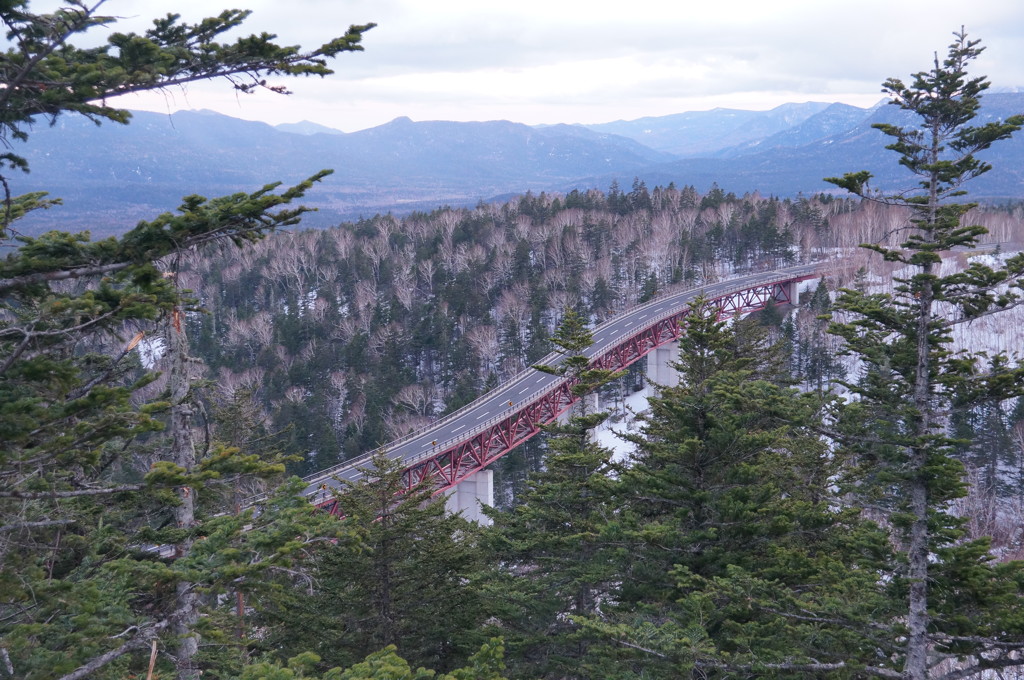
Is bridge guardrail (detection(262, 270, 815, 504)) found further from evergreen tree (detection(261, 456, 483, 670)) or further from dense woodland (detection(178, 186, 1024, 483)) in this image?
evergreen tree (detection(261, 456, 483, 670))

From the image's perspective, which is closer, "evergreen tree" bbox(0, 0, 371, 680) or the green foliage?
"evergreen tree" bbox(0, 0, 371, 680)

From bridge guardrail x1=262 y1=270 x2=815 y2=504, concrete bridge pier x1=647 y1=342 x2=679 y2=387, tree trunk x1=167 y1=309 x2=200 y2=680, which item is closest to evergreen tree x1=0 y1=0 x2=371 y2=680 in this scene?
tree trunk x1=167 y1=309 x2=200 y2=680

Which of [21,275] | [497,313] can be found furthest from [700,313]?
[497,313]

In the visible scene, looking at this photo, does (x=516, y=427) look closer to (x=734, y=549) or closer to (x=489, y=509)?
(x=489, y=509)

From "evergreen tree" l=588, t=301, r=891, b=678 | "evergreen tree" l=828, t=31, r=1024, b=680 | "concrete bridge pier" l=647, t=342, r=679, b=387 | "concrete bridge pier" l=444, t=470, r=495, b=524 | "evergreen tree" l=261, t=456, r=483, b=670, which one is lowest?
"concrete bridge pier" l=444, t=470, r=495, b=524

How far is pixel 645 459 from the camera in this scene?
16484mm

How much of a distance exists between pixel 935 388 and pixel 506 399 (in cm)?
3510

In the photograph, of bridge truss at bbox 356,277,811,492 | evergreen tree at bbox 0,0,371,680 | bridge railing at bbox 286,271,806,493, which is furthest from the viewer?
bridge truss at bbox 356,277,811,492

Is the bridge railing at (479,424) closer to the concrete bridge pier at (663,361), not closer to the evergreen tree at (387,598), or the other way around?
the concrete bridge pier at (663,361)

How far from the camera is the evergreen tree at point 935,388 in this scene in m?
9.00

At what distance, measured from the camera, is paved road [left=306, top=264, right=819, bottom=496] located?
3600 centimetres

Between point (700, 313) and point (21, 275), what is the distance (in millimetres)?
14238

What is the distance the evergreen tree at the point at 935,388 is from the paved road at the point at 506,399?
1465cm

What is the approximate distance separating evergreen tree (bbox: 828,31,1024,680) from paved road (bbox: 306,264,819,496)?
48.1ft
